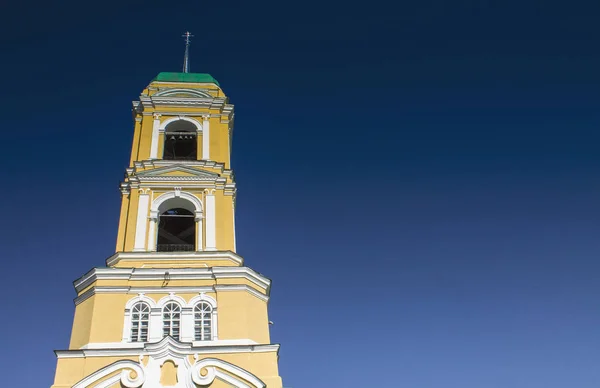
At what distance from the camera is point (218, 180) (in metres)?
26.6

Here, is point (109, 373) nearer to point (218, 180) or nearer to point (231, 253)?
point (231, 253)

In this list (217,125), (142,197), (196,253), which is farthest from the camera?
(217,125)

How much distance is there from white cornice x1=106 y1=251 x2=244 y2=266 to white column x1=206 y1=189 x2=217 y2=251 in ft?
1.50

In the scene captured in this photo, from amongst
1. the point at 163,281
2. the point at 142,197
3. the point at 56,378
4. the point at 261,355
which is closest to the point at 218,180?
the point at 142,197

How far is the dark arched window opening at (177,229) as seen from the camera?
89.9 feet

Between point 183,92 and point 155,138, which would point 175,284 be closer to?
point 155,138

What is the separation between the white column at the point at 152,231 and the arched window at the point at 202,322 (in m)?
3.15

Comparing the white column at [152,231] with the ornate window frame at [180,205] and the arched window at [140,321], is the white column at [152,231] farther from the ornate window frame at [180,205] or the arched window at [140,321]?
the arched window at [140,321]

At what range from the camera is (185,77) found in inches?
1213

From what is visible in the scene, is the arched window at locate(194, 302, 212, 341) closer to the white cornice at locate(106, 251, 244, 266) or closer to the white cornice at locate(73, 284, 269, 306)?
the white cornice at locate(73, 284, 269, 306)

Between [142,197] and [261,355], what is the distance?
26.3 ft

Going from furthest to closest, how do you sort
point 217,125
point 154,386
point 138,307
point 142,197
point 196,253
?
point 217,125 < point 142,197 < point 196,253 < point 138,307 < point 154,386

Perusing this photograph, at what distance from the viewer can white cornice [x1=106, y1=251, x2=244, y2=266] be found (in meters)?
23.9

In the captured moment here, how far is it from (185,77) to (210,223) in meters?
8.39
